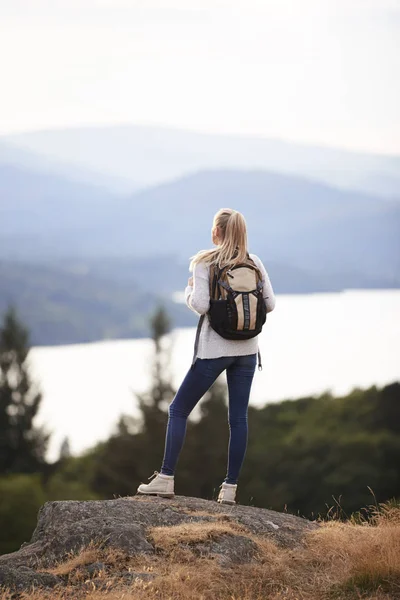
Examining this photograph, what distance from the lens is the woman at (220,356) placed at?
5.52 metres

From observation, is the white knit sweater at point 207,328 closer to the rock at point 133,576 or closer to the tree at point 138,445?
the rock at point 133,576

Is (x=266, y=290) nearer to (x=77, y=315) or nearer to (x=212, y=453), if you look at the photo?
(x=212, y=453)

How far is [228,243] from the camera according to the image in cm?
554

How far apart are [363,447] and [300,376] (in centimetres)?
4241

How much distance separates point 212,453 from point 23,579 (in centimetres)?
3985

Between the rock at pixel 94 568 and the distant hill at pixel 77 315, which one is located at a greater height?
the distant hill at pixel 77 315

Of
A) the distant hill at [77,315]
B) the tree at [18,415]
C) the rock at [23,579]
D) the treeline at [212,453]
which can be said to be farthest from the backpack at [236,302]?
the distant hill at [77,315]

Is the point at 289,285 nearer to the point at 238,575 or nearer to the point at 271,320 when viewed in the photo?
the point at 271,320

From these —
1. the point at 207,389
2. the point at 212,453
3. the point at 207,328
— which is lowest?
the point at 212,453

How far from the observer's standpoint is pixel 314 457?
138 feet

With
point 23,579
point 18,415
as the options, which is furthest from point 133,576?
point 18,415

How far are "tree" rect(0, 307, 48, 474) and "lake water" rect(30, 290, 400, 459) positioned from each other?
1144 millimetres

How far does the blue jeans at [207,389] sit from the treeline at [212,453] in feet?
99.0

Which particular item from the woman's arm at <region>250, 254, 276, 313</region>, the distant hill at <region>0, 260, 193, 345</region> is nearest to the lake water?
the distant hill at <region>0, 260, 193, 345</region>
